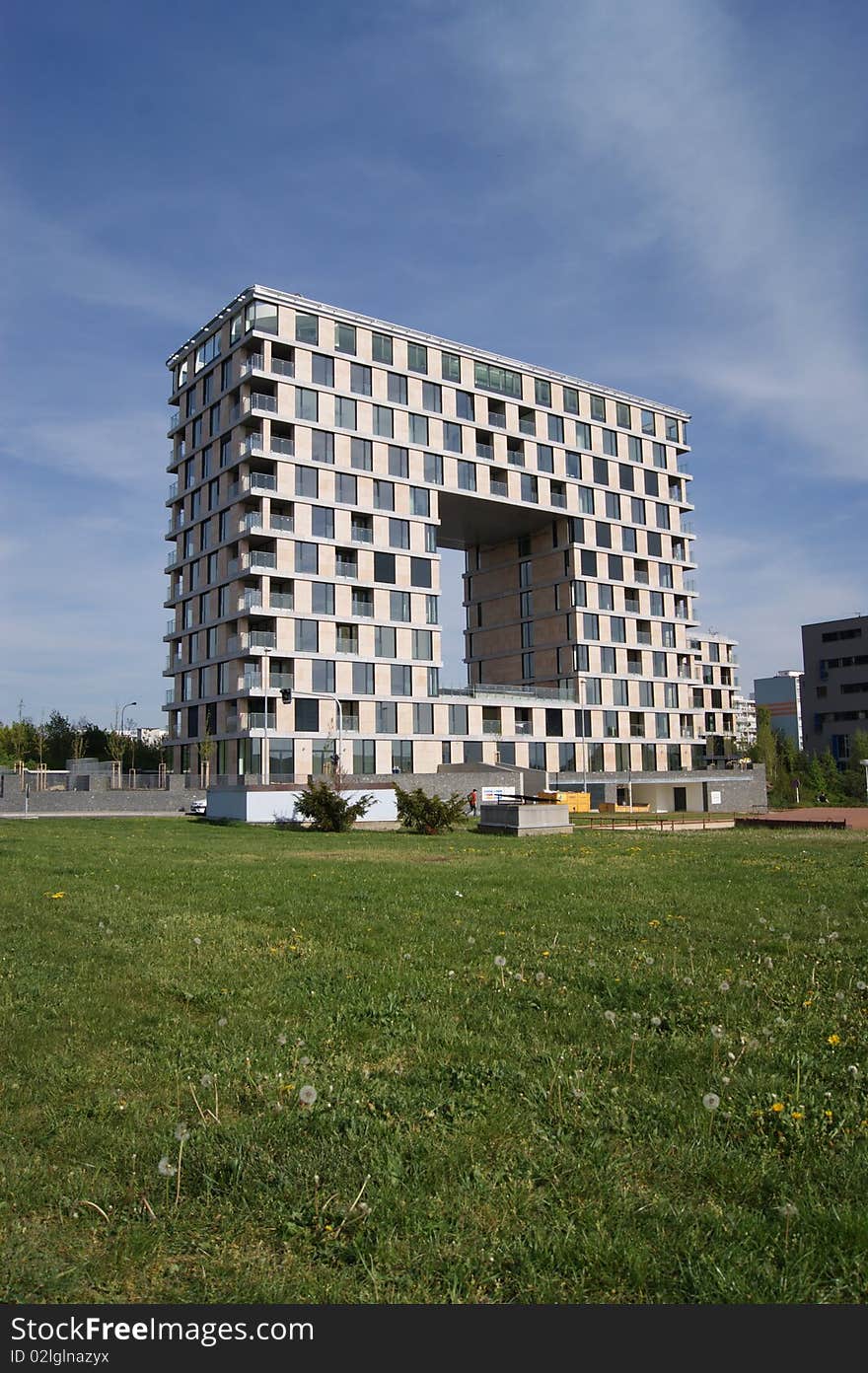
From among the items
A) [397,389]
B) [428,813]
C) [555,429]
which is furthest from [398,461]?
[428,813]

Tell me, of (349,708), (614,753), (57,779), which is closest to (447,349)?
(349,708)

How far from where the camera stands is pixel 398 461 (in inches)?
2854

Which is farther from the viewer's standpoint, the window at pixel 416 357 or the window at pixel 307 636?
the window at pixel 416 357

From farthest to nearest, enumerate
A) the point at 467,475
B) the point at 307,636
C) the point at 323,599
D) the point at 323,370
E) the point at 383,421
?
the point at 467,475, the point at 383,421, the point at 323,370, the point at 323,599, the point at 307,636

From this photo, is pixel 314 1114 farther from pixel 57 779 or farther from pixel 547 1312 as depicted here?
pixel 57 779

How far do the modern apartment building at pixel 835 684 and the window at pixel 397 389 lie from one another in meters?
71.8

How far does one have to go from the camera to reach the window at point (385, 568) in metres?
70.4

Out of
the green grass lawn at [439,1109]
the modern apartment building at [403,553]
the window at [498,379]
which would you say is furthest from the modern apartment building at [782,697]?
the green grass lawn at [439,1109]

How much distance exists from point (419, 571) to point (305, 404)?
15030 mm

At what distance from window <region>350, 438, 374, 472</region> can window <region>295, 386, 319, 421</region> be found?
11.9 feet

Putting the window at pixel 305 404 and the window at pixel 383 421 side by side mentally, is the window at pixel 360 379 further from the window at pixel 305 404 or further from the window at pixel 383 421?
the window at pixel 305 404

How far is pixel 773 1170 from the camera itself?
423 cm

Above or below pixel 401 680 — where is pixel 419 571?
above

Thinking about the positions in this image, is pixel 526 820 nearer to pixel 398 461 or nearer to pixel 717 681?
pixel 398 461
